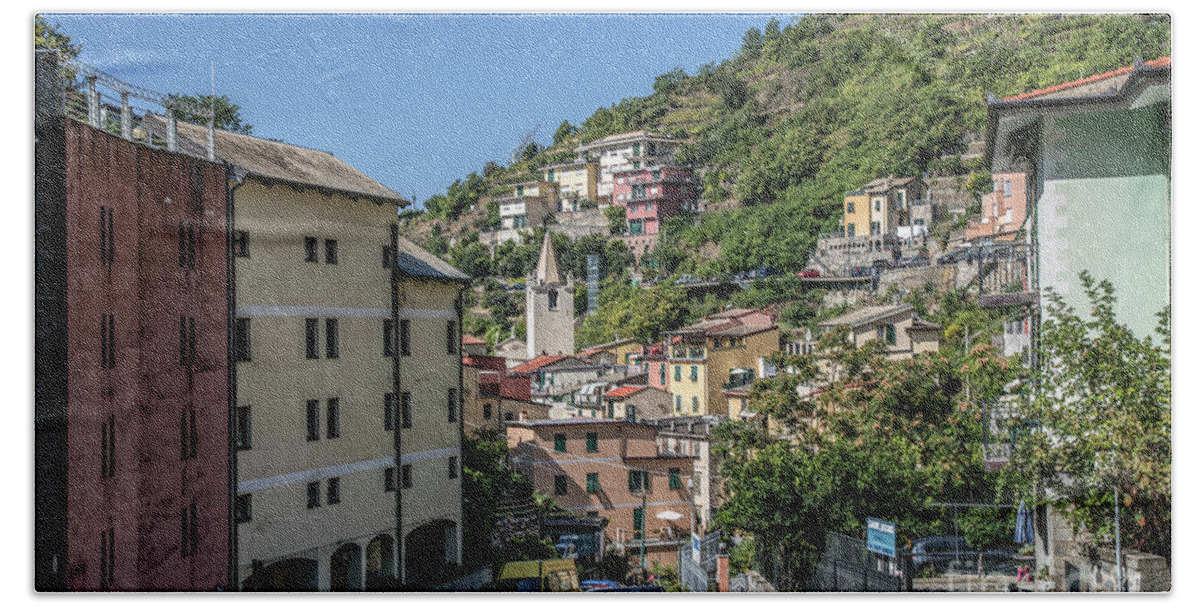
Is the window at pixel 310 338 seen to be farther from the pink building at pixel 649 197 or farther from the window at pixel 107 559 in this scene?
the pink building at pixel 649 197

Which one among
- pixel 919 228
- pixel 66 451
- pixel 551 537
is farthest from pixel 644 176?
pixel 66 451

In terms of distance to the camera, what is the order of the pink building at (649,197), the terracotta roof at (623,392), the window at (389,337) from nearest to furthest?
the window at (389,337), the terracotta roof at (623,392), the pink building at (649,197)

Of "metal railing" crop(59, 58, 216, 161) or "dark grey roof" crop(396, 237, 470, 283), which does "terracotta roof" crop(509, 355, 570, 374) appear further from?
"metal railing" crop(59, 58, 216, 161)

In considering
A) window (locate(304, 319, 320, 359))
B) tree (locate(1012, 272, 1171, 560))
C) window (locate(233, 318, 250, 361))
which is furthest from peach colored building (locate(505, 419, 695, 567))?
tree (locate(1012, 272, 1171, 560))

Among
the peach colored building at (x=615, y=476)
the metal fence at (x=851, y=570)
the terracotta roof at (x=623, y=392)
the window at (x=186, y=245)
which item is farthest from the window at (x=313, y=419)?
the metal fence at (x=851, y=570)

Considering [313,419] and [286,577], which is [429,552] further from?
[313,419]

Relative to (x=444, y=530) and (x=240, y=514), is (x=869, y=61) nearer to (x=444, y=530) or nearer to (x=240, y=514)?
(x=444, y=530)
